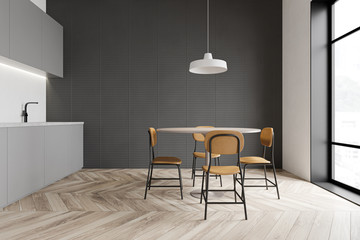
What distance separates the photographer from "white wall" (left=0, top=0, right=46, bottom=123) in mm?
3496

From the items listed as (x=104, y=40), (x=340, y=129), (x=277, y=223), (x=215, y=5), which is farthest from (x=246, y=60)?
(x=277, y=223)

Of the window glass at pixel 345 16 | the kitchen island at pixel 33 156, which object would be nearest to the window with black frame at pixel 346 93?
the window glass at pixel 345 16

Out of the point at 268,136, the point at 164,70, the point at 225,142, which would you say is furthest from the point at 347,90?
the point at 164,70

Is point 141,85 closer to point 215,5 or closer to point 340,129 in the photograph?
point 215,5

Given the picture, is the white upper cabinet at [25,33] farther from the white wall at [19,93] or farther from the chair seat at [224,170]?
the chair seat at [224,170]

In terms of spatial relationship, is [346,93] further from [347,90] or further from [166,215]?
[166,215]

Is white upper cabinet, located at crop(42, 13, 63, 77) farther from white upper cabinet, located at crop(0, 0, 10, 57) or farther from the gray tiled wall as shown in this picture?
white upper cabinet, located at crop(0, 0, 10, 57)

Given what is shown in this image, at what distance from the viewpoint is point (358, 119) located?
315cm

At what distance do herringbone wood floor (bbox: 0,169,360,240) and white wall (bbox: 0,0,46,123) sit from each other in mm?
1368

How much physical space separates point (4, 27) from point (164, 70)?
261 centimetres

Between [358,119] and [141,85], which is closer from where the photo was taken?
[358,119]

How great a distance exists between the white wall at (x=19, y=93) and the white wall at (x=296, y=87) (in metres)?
4.78

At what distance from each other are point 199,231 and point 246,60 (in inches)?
144

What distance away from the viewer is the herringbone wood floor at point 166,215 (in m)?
2.00
